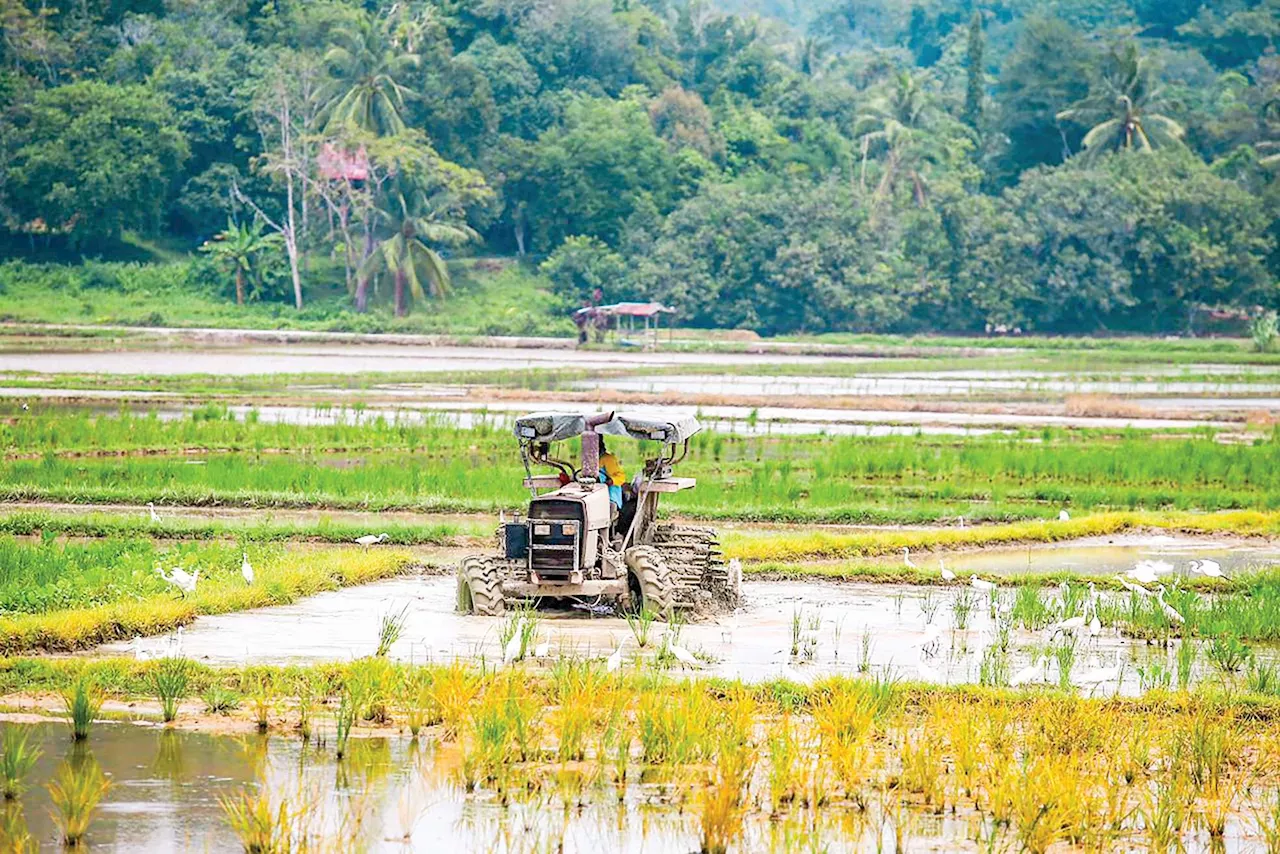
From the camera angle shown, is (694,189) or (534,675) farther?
(694,189)

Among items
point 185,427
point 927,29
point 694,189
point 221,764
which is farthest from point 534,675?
point 927,29

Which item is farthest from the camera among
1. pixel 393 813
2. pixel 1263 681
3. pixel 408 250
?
pixel 408 250

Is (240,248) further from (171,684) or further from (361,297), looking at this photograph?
(171,684)

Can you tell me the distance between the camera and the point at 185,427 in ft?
94.5

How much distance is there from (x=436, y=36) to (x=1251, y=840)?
70587 mm

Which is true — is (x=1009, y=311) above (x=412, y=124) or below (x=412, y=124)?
below

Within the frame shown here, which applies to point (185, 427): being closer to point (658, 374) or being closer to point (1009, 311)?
point (658, 374)

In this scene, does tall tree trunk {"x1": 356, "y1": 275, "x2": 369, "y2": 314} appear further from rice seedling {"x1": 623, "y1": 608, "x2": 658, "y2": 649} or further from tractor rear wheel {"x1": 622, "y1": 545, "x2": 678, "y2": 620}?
rice seedling {"x1": 623, "y1": 608, "x2": 658, "y2": 649}

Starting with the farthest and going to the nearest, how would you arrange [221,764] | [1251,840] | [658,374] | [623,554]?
[658,374] → [623,554] → [221,764] → [1251,840]

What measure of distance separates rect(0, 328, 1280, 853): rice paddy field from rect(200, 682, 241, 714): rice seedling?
0.03 metres

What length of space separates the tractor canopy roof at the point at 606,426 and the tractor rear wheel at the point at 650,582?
89cm

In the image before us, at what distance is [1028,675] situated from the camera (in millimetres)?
11727

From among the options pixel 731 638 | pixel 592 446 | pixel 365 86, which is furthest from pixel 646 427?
pixel 365 86

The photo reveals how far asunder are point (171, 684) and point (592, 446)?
14.4 feet
